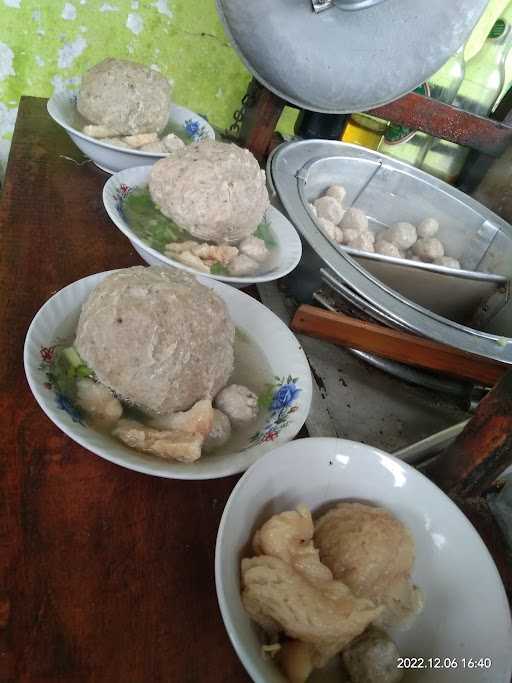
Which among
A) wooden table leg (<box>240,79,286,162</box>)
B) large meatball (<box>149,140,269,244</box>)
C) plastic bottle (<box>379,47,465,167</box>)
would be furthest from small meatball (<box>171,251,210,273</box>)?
plastic bottle (<box>379,47,465,167</box>)

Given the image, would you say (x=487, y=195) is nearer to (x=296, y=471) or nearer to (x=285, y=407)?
(x=285, y=407)

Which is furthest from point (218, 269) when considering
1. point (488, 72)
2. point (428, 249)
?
point (488, 72)

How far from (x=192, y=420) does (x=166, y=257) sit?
482 mm

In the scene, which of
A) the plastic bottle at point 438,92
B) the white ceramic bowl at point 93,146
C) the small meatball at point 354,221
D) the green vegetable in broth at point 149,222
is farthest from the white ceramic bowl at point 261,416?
the plastic bottle at point 438,92

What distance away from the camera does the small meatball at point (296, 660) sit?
2.23 ft

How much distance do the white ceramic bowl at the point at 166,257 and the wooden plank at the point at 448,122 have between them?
0.78m

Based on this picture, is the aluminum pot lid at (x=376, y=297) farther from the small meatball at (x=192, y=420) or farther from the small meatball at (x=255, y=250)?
the small meatball at (x=192, y=420)

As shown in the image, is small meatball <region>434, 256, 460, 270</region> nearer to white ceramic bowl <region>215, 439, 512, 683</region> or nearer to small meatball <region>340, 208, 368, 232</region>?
small meatball <region>340, 208, 368, 232</region>

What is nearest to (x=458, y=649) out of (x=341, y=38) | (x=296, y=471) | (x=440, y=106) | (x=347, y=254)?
(x=296, y=471)

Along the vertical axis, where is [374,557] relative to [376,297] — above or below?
below

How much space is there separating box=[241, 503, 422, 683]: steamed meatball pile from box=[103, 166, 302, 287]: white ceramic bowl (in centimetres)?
65

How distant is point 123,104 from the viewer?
1589 mm

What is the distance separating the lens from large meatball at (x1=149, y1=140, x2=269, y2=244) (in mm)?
1339

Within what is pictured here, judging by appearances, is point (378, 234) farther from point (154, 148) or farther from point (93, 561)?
point (93, 561)
